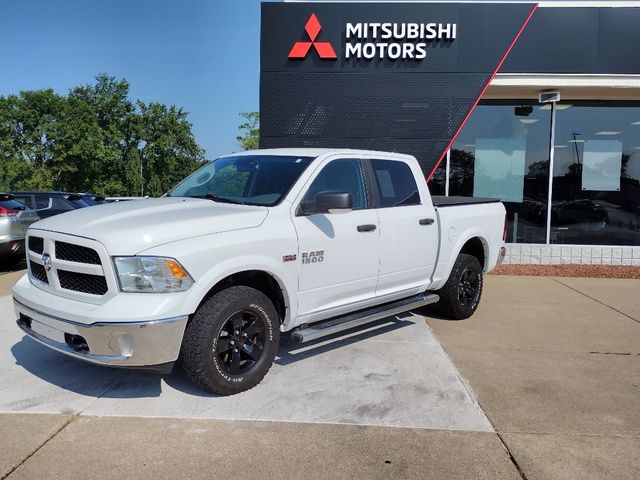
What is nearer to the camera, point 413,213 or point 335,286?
point 335,286

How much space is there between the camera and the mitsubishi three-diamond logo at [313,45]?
33.2ft

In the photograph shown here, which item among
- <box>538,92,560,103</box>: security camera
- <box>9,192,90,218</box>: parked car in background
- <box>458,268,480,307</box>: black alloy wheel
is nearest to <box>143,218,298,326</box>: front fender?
<box>458,268,480,307</box>: black alloy wheel

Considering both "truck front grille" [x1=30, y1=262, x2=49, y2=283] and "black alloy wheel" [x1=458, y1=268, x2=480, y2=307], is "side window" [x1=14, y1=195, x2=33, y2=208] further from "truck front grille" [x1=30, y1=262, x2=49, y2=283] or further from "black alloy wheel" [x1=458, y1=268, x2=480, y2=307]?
"black alloy wheel" [x1=458, y1=268, x2=480, y2=307]

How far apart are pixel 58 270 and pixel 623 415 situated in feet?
14.1

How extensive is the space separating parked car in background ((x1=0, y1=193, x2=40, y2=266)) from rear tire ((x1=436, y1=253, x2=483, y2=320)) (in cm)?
736

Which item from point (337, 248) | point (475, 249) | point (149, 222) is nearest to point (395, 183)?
point (337, 248)

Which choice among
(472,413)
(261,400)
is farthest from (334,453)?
(472,413)

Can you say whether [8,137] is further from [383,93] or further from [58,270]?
[58,270]

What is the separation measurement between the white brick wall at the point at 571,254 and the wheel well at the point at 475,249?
14.0ft

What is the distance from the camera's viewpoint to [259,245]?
417cm

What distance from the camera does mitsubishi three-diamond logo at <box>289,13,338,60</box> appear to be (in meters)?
10.1

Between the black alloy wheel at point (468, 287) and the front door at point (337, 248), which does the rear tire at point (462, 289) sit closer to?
the black alloy wheel at point (468, 287)

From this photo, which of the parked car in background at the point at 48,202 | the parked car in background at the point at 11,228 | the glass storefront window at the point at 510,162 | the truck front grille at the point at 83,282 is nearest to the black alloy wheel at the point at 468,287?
the truck front grille at the point at 83,282

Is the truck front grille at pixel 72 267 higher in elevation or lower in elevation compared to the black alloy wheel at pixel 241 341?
higher
